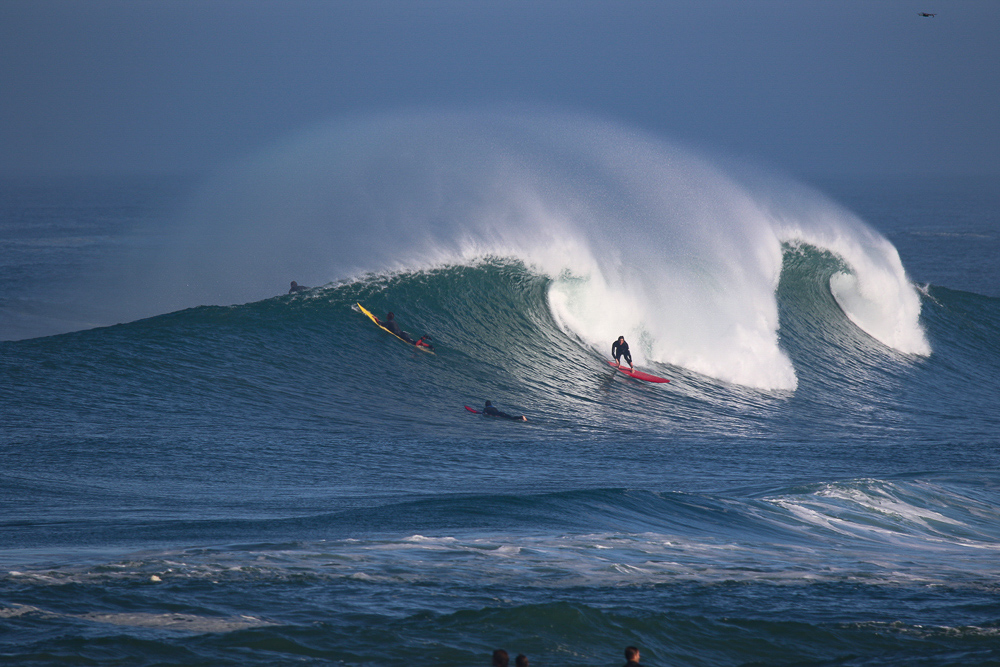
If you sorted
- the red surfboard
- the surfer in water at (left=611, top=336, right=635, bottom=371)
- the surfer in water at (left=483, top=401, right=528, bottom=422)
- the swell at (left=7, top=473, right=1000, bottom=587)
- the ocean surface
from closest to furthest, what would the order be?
the ocean surface
the swell at (left=7, top=473, right=1000, bottom=587)
the surfer in water at (left=483, top=401, right=528, bottom=422)
the red surfboard
the surfer in water at (left=611, top=336, right=635, bottom=371)

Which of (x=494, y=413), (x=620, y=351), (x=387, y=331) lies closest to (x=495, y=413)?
(x=494, y=413)

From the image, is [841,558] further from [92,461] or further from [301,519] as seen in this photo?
[92,461]

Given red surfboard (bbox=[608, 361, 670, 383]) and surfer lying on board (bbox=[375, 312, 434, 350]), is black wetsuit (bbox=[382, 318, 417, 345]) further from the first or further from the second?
red surfboard (bbox=[608, 361, 670, 383])

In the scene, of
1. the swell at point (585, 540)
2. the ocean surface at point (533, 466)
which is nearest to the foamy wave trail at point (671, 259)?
the ocean surface at point (533, 466)

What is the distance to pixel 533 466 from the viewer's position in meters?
11.8

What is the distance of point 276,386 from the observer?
47.7 feet

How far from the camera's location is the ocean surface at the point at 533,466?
21.2ft

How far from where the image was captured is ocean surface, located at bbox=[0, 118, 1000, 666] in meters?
6.45

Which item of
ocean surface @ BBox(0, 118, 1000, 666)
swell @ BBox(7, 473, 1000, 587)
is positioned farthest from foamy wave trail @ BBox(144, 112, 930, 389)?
swell @ BBox(7, 473, 1000, 587)

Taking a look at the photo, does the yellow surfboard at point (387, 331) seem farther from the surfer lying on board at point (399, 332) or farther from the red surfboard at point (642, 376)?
the red surfboard at point (642, 376)

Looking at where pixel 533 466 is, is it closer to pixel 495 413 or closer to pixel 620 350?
pixel 495 413

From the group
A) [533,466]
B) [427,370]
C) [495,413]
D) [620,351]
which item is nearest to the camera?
[533,466]

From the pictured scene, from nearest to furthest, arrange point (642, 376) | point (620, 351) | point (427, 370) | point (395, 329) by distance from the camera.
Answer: point (427, 370)
point (642, 376)
point (620, 351)
point (395, 329)

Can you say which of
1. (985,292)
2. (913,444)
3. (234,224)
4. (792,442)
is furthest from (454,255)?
(234,224)
